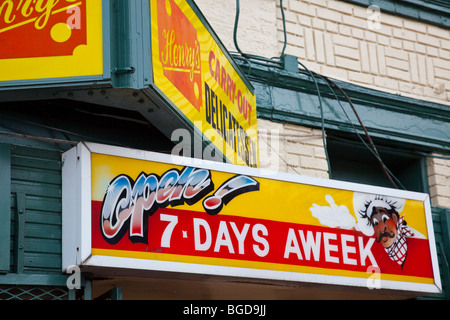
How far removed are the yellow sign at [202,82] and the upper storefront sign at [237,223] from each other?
1.75ft

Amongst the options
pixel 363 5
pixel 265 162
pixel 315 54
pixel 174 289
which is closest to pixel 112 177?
pixel 174 289

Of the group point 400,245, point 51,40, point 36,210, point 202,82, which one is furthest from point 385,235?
point 51,40

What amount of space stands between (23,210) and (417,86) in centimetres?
630

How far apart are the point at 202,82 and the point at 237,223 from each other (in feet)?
4.36

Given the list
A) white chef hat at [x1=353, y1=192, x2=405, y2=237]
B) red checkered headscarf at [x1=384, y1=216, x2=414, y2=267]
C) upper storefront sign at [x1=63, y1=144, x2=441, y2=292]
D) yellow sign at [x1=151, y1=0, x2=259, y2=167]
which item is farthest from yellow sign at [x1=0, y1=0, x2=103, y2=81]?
red checkered headscarf at [x1=384, y1=216, x2=414, y2=267]

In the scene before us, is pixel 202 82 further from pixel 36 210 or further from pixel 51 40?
pixel 36 210

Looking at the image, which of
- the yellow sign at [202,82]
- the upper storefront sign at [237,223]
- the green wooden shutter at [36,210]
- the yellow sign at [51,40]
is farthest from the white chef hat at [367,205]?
the yellow sign at [51,40]

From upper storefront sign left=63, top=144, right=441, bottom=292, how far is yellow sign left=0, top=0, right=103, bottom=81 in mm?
665

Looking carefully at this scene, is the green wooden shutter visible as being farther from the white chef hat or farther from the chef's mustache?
the chef's mustache

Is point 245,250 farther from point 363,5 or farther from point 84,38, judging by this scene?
point 363,5

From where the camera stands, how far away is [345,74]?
10938 mm

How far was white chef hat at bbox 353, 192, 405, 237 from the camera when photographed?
28.1 feet

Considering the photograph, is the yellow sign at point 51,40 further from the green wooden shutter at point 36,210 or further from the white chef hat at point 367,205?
the white chef hat at point 367,205
